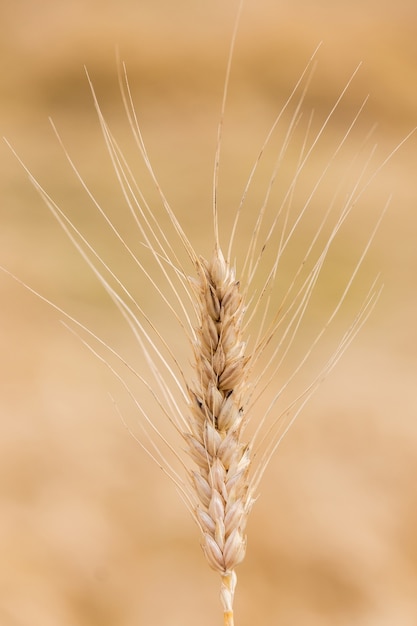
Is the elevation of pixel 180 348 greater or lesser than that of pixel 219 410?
lesser

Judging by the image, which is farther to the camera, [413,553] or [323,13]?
[323,13]

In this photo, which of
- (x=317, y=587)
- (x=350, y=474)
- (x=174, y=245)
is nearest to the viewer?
(x=317, y=587)

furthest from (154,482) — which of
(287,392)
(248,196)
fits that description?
(248,196)

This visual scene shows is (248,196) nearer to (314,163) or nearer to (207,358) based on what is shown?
(314,163)

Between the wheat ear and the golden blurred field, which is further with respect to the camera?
the golden blurred field

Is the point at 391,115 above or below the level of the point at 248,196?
above

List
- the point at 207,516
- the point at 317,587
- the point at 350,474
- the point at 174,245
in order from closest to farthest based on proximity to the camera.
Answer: the point at 207,516 < the point at 317,587 < the point at 350,474 < the point at 174,245

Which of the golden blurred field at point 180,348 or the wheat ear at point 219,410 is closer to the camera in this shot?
the wheat ear at point 219,410

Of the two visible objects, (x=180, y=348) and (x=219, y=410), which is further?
(x=180, y=348)
